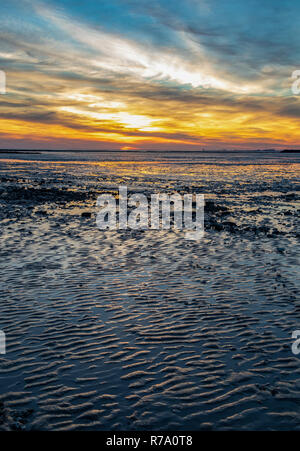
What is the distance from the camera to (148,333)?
884cm

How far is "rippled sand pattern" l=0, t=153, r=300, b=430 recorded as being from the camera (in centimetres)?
617

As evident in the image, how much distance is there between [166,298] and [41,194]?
2770 cm

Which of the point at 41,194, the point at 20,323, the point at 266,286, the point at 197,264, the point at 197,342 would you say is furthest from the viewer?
the point at 41,194

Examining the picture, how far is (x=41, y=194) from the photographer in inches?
1403

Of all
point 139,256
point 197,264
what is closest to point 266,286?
point 197,264

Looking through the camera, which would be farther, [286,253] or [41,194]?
[41,194]

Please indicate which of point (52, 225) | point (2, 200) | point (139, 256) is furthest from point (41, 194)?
point (139, 256)

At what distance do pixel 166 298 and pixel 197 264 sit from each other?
360cm

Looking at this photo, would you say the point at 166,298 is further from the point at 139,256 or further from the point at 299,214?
the point at 299,214

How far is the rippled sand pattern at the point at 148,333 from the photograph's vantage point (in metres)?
6.17
